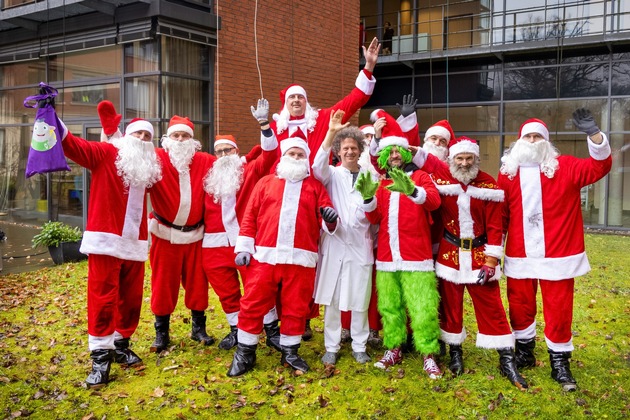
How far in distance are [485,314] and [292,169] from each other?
2.02 m

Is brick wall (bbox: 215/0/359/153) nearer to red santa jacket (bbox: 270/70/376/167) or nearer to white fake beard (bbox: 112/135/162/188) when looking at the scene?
red santa jacket (bbox: 270/70/376/167)

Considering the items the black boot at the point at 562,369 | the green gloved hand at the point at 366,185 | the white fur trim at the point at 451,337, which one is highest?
the green gloved hand at the point at 366,185

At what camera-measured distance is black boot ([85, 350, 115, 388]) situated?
454cm

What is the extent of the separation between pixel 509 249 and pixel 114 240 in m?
3.29

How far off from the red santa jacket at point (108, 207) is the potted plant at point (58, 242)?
209 inches

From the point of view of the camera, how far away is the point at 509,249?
4621 mm

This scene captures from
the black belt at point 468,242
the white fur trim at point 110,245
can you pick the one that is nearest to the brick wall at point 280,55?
the white fur trim at point 110,245

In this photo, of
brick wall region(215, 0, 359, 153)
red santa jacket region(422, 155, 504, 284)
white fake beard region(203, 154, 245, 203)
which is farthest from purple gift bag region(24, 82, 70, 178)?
brick wall region(215, 0, 359, 153)

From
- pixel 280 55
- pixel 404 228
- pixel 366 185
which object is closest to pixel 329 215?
pixel 366 185

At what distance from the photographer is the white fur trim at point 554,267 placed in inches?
171

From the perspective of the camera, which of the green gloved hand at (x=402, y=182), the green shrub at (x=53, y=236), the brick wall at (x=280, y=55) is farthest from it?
the brick wall at (x=280, y=55)

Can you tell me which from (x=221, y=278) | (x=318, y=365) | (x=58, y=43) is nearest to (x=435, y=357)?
(x=318, y=365)

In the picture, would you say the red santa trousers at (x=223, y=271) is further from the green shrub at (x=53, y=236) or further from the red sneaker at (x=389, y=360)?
the green shrub at (x=53, y=236)

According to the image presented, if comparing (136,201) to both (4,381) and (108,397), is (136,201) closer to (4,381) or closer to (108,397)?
(108,397)
